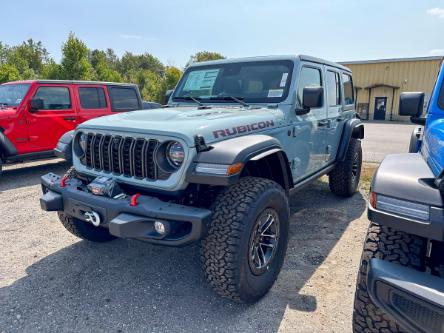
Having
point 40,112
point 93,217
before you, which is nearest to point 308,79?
point 93,217

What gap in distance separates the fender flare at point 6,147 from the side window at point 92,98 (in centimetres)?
171

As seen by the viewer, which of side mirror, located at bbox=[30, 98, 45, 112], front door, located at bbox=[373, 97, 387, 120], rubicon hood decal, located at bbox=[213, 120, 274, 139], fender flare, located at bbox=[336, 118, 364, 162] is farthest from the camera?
front door, located at bbox=[373, 97, 387, 120]

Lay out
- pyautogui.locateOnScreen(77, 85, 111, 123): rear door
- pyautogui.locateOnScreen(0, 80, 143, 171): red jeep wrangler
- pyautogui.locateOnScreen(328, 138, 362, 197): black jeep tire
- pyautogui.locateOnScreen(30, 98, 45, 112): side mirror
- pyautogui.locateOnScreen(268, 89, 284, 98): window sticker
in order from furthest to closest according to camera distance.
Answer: pyautogui.locateOnScreen(77, 85, 111, 123): rear door < pyautogui.locateOnScreen(30, 98, 45, 112): side mirror < pyautogui.locateOnScreen(0, 80, 143, 171): red jeep wrangler < pyautogui.locateOnScreen(328, 138, 362, 197): black jeep tire < pyautogui.locateOnScreen(268, 89, 284, 98): window sticker

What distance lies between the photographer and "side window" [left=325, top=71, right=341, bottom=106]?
4.31 metres

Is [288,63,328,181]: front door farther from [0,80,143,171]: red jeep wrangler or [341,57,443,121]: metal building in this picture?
[341,57,443,121]: metal building

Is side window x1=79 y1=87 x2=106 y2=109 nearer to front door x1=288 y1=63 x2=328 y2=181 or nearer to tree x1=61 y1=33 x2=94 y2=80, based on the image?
front door x1=288 y1=63 x2=328 y2=181

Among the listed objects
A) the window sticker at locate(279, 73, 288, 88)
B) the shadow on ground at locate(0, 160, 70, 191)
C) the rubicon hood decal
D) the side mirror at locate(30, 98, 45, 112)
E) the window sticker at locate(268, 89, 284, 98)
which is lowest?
the shadow on ground at locate(0, 160, 70, 191)

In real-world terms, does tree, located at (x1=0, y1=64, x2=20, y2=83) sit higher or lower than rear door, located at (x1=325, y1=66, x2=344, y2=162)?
higher

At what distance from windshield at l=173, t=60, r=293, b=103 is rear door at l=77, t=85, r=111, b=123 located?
4.14 meters

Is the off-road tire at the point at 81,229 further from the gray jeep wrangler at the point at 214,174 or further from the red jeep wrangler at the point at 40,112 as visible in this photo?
the red jeep wrangler at the point at 40,112

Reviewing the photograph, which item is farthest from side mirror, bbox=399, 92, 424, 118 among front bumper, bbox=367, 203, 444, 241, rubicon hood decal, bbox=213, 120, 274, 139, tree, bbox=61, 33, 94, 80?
tree, bbox=61, 33, 94, 80

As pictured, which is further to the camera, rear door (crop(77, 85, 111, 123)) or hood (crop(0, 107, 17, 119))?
rear door (crop(77, 85, 111, 123))

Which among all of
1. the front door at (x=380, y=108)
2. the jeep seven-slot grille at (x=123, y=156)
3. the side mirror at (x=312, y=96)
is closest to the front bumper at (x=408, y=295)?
the jeep seven-slot grille at (x=123, y=156)

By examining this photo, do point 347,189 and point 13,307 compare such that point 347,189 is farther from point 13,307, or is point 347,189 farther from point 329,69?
point 13,307
